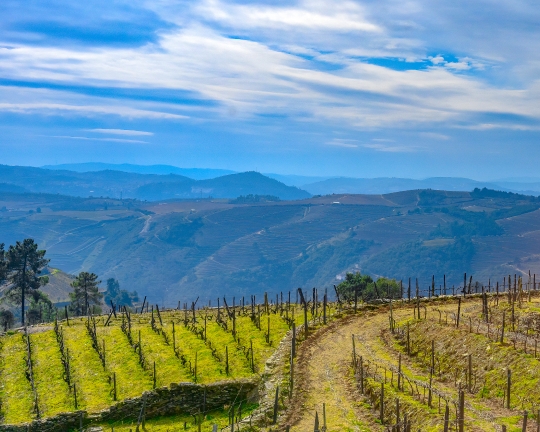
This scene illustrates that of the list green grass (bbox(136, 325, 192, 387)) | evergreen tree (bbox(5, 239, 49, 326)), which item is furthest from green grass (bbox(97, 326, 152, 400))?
evergreen tree (bbox(5, 239, 49, 326))

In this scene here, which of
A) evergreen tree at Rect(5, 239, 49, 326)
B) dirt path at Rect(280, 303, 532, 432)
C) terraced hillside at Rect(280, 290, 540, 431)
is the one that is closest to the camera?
terraced hillside at Rect(280, 290, 540, 431)

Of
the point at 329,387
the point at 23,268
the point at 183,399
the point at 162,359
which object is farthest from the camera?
the point at 23,268

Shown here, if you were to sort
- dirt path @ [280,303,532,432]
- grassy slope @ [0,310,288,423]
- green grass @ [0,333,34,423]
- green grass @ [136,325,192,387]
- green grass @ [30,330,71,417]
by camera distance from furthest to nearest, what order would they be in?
1. green grass @ [136,325,192,387]
2. grassy slope @ [0,310,288,423]
3. green grass @ [30,330,71,417]
4. green grass @ [0,333,34,423]
5. dirt path @ [280,303,532,432]

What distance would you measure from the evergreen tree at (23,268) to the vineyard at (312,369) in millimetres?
25994

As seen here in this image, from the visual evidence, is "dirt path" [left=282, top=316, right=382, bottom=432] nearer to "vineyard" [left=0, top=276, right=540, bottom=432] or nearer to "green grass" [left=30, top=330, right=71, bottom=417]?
"vineyard" [left=0, top=276, right=540, bottom=432]

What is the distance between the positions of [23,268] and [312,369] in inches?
2108

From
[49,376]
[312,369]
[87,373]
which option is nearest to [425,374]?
[312,369]

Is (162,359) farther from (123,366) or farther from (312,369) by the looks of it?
(312,369)

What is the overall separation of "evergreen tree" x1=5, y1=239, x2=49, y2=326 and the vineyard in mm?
25994

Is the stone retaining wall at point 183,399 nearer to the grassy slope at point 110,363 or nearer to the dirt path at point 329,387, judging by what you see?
the grassy slope at point 110,363

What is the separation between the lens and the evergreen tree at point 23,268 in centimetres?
7369

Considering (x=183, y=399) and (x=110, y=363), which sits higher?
(x=110, y=363)

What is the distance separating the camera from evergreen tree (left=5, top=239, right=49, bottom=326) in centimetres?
7369

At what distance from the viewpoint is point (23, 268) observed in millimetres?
74250
